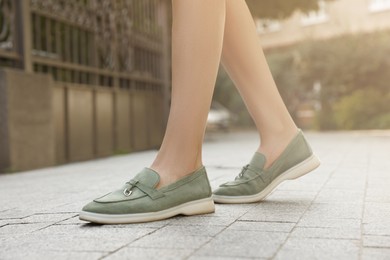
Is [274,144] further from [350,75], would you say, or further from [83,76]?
[350,75]

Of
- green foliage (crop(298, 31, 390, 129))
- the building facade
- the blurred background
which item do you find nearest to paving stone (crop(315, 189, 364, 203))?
the blurred background

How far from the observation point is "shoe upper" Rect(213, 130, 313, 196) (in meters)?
2.40

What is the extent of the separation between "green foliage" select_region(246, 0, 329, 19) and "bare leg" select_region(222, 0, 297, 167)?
29.2 feet

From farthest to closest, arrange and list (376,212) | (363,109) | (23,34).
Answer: (363,109) → (23,34) → (376,212)

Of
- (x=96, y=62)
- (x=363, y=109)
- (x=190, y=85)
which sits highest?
(x=96, y=62)

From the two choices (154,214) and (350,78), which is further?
(350,78)

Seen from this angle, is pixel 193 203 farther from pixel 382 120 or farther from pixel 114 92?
pixel 382 120

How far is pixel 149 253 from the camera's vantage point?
1.54 metres

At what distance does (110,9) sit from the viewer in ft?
24.9

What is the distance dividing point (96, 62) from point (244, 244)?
19.3 ft

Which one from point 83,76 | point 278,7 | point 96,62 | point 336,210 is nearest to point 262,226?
point 336,210

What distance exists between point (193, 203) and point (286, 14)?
33.9 ft

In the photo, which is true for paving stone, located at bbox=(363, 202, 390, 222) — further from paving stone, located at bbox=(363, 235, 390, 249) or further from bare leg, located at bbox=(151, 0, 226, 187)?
bare leg, located at bbox=(151, 0, 226, 187)

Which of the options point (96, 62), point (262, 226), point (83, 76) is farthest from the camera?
point (96, 62)
